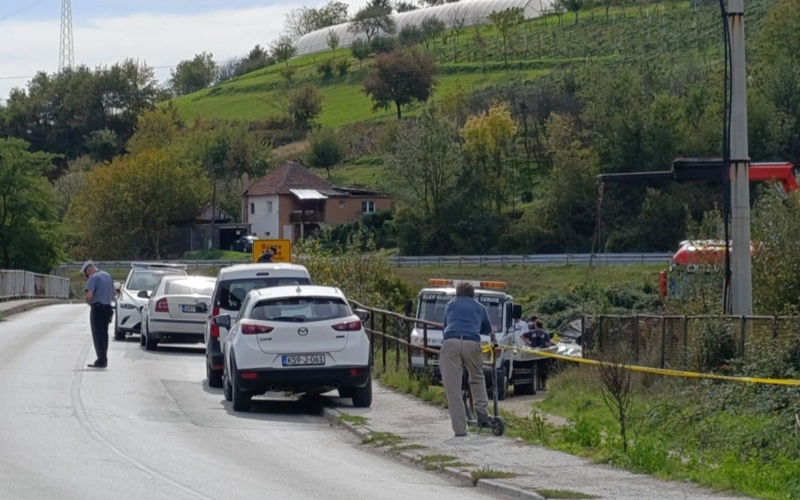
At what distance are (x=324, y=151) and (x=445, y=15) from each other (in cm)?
5540

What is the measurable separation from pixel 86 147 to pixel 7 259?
221 feet

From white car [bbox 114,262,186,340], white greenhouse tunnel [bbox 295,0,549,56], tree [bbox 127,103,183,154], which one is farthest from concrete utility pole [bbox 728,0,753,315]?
white greenhouse tunnel [bbox 295,0,549,56]

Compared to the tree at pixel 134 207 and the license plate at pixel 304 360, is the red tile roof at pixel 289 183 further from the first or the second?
the license plate at pixel 304 360

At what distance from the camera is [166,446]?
44.2ft

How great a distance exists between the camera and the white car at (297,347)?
16.5 meters

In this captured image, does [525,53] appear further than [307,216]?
Yes

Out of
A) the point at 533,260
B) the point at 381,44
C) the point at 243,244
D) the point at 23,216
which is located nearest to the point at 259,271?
the point at 533,260

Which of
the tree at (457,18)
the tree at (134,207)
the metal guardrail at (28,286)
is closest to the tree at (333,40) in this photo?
the tree at (457,18)

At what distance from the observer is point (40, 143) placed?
13738 centimetres

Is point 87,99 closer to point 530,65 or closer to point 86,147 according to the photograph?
point 86,147

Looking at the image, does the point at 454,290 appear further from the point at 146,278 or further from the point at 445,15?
the point at 445,15

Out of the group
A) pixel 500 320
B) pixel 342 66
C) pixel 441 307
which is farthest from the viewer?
pixel 342 66

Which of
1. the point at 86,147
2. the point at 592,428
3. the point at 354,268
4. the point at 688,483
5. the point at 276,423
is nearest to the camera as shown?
the point at 688,483

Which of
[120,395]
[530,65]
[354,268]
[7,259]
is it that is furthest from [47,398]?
[530,65]
